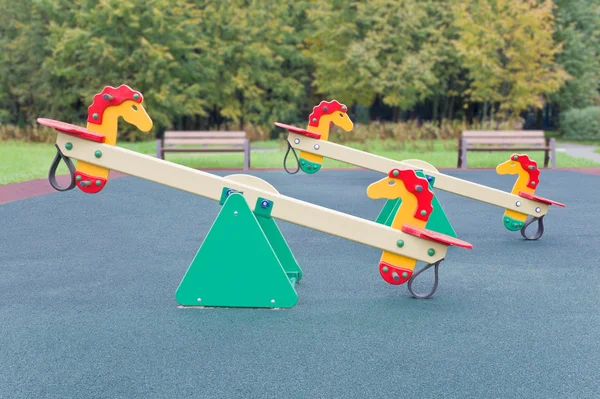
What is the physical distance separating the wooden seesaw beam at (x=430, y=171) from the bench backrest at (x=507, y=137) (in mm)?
9327

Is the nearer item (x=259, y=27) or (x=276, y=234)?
(x=276, y=234)

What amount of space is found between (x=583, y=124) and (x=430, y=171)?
24.9 meters

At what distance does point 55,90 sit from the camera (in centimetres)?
2977

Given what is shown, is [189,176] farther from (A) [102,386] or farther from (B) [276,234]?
(A) [102,386]

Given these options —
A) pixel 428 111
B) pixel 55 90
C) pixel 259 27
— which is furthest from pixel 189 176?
pixel 428 111

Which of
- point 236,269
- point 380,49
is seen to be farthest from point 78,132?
point 380,49

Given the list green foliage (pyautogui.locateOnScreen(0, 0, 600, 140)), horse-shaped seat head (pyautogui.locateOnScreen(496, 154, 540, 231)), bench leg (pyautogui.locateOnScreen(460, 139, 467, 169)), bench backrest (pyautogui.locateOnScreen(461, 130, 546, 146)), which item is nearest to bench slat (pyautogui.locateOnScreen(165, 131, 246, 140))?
bench leg (pyautogui.locateOnScreen(460, 139, 467, 169))

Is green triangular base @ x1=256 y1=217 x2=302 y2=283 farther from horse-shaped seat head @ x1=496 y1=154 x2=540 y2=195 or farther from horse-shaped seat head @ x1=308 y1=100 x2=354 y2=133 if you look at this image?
horse-shaped seat head @ x1=496 y1=154 x2=540 y2=195

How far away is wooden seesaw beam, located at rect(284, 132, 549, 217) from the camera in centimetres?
632

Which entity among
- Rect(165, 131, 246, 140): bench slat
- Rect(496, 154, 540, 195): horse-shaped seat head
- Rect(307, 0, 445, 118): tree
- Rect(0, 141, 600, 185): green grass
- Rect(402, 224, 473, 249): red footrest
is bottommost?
Rect(0, 141, 600, 185): green grass

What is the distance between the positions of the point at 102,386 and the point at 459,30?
92.5 ft

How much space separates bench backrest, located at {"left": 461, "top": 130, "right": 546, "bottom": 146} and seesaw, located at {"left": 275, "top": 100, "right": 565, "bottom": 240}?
9.25 metres

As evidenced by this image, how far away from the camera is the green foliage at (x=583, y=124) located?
28422mm

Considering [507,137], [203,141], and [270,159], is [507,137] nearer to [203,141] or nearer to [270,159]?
[270,159]
